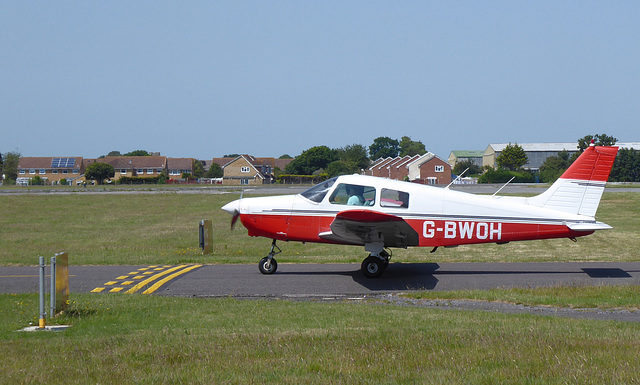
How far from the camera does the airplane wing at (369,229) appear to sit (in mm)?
11539

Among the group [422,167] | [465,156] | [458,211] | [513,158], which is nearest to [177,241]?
[458,211]

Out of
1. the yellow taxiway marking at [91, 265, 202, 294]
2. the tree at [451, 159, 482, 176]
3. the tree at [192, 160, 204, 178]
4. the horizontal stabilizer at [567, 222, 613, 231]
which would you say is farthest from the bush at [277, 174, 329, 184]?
the horizontal stabilizer at [567, 222, 613, 231]

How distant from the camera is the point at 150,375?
538 centimetres

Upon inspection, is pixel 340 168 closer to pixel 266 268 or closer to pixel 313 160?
pixel 313 160

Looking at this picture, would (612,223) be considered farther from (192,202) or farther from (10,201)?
(10,201)

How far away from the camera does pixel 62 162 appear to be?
130 metres

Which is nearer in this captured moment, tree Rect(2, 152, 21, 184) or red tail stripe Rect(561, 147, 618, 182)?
red tail stripe Rect(561, 147, 618, 182)

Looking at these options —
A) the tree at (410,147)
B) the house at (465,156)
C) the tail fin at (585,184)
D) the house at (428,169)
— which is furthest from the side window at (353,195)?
the house at (465,156)

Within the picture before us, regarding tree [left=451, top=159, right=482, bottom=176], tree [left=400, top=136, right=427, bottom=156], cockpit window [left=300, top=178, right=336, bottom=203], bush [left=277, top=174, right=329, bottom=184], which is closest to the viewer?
cockpit window [left=300, top=178, right=336, bottom=203]

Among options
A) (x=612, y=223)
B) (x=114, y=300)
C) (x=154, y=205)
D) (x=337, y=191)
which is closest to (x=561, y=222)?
(x=337, y=191)

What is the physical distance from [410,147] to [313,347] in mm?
121102

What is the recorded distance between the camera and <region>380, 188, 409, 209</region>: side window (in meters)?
12.8

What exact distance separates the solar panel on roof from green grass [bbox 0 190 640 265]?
3591 inches

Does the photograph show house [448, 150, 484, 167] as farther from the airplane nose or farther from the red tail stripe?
the airplane nose
